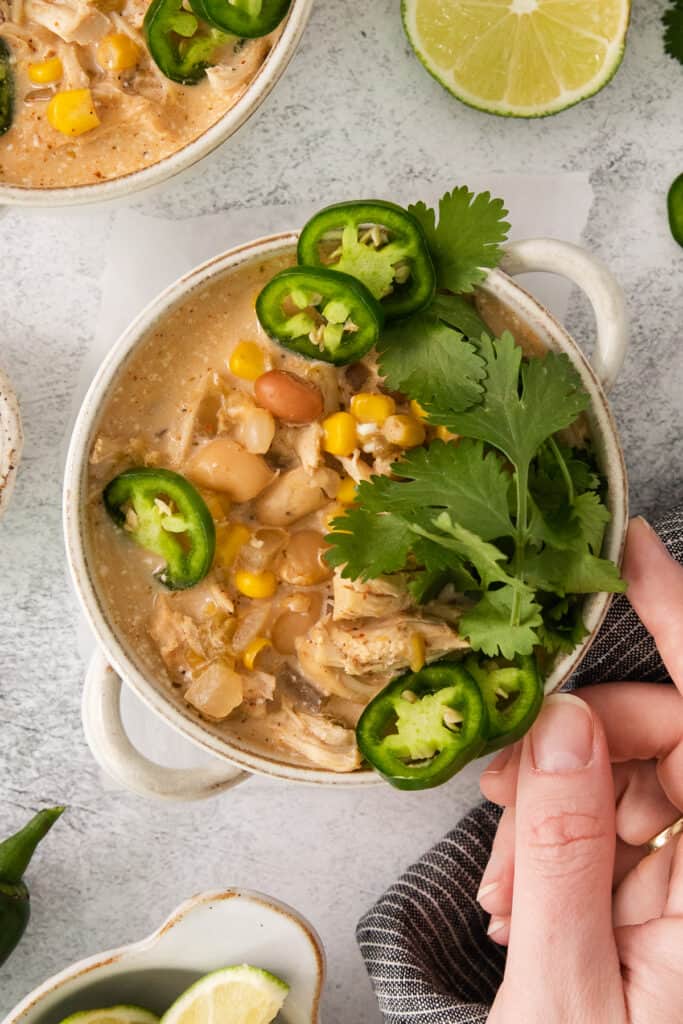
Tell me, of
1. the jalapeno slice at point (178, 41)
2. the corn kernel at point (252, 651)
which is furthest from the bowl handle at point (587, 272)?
the corn kernel at point (252, 651)

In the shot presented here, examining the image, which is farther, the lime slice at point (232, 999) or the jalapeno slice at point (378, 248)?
the lime slice at point (232, 999)

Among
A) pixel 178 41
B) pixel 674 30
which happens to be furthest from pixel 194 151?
pixel 674 30

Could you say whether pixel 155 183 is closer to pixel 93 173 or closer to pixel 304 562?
pixel 93 173

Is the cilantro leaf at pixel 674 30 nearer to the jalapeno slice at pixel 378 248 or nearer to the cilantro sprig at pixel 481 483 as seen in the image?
the cilantro sprig at pixel 481 483

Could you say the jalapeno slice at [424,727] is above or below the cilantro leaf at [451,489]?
below

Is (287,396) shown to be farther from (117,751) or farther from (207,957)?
(207,957)

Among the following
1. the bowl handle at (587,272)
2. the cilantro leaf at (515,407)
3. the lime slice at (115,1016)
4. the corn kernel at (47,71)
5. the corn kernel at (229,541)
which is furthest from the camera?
the lime slice at (115,1016)

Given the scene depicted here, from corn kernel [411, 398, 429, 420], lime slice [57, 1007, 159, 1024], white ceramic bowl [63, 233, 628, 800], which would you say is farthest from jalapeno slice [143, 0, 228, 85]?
lime slice [57, 1007, 159, 1024]
